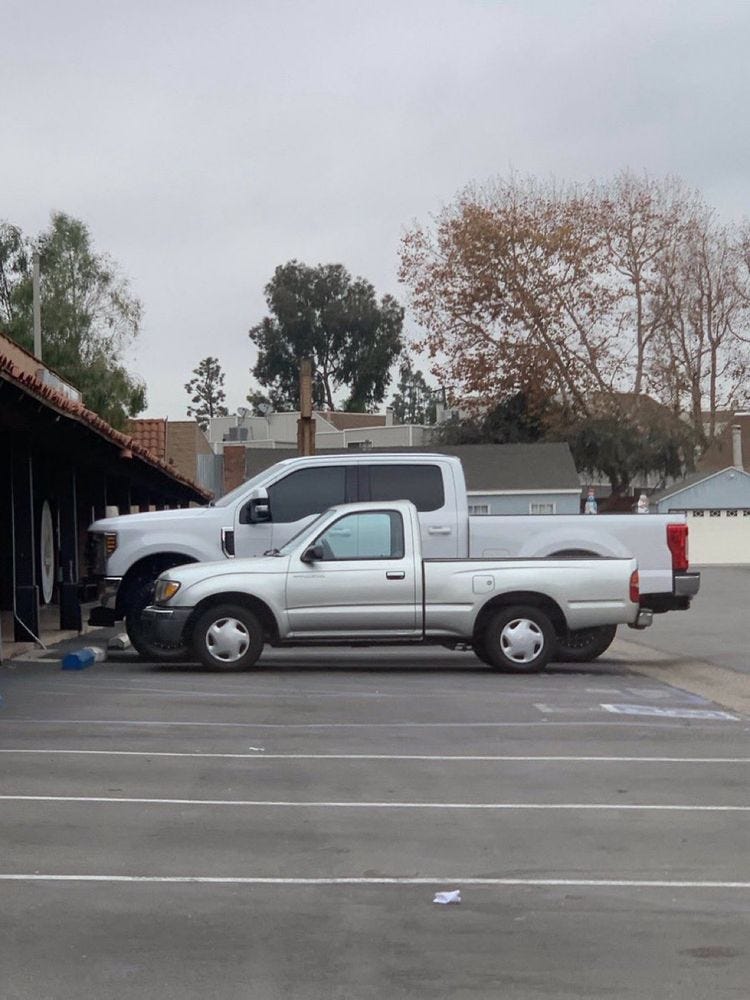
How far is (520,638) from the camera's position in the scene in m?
16.3

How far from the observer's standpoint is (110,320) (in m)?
55.8

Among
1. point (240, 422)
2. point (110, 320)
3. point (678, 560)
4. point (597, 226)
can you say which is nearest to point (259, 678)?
point (678, 560)

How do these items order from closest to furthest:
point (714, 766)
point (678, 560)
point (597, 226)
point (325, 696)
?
point (714, 766) → point (325, 696) → point (678, 560) → point (597, 226)

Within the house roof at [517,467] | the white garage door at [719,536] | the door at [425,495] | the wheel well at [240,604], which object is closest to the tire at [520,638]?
the door at [425,495]

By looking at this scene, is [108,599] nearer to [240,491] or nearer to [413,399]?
[240,491]

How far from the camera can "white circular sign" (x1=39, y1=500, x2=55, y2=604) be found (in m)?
28.4

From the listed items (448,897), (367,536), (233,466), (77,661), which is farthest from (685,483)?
(448,897)

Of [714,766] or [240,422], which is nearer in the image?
[714,766]

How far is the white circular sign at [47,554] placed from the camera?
28.4m

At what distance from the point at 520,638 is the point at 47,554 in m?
14.5

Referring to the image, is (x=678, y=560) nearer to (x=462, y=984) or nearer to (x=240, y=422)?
(x=462, y=984)

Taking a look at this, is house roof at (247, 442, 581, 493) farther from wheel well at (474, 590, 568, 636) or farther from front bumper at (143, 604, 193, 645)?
front bumper at (143, 604, 193, 645)

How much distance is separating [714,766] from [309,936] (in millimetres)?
4923

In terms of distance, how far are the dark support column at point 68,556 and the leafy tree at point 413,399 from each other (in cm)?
8844
